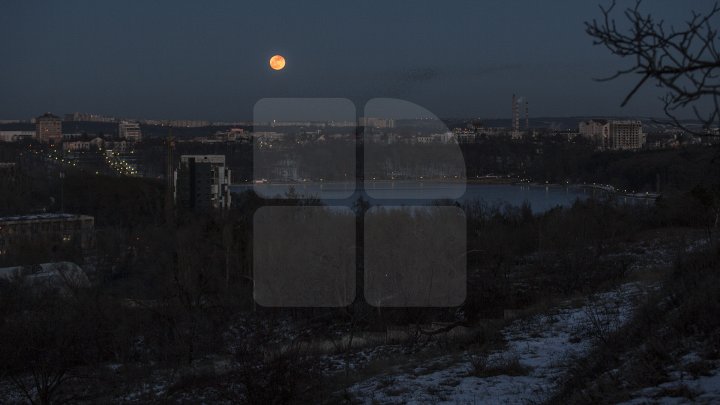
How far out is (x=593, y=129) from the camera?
27.4 metres

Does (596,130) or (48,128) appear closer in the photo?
(596,130)

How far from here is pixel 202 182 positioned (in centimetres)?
2170

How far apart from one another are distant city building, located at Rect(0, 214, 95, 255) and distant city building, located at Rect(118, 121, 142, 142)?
15.5 ft

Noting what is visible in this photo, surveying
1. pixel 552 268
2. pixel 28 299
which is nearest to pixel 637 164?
pixel 552 268

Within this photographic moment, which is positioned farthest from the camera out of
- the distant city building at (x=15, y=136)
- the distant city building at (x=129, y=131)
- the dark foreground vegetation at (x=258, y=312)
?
the distant city building at (x=15, y=136)

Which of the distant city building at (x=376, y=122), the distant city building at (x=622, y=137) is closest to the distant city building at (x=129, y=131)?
the distant city building at (x=622, y=137)

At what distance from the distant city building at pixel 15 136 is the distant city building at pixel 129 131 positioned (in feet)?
34.1

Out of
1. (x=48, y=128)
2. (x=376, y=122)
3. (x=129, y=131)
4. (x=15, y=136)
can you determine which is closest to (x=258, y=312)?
(x=376, y=122)

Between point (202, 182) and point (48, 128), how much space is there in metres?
22.4

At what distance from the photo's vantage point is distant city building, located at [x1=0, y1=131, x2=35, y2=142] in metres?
39.0

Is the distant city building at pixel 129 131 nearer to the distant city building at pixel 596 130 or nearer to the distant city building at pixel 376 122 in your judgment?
the distant city building at pixel 596 130

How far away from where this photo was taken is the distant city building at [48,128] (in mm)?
38166

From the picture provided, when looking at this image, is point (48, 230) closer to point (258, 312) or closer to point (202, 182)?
point (202, 182)

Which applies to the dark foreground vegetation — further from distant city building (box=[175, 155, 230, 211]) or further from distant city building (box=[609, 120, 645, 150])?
distant city building (box=[609, 120, 645, 150])
